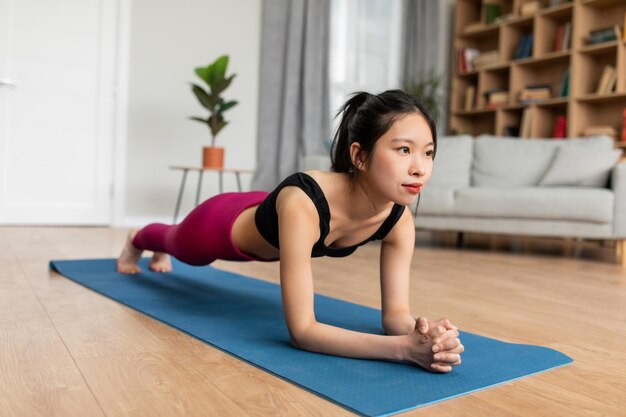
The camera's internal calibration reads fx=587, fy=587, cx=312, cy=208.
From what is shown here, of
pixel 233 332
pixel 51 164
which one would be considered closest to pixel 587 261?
→ pixel 233 332

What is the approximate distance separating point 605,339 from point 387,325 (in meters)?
0.54

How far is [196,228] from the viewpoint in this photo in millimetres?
1585

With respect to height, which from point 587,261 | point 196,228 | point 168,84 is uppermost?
point 168,84

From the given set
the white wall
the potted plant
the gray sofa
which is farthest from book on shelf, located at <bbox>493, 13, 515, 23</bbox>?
the potted plant

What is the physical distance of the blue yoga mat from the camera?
925mm

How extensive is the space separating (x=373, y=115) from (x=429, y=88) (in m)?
4.97

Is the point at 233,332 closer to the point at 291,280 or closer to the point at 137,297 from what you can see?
the point at 291,280

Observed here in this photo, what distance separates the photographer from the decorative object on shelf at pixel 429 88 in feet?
18.2

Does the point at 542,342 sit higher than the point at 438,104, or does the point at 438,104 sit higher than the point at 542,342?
the point at 438,104

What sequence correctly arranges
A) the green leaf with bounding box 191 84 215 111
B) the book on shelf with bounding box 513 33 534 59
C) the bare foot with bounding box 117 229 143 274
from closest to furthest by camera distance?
the bare foot with bounding box 117 229 143 274 < the green leaf with bounding box 191 84 215 111 < the book on shelf with bounding box 513 33 534 59

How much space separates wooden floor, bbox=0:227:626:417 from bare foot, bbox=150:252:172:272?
0.98ft

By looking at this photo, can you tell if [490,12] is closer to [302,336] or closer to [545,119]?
[545,119]

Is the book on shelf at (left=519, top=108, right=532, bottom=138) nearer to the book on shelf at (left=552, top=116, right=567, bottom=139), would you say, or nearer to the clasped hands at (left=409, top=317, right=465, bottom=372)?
the book on shelf at (left=552, top=116, right=567, bottom=139)

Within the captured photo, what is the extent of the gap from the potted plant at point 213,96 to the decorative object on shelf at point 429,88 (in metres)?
2.04
